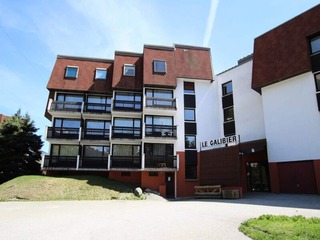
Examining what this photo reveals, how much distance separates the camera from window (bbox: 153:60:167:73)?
27922 millimetres

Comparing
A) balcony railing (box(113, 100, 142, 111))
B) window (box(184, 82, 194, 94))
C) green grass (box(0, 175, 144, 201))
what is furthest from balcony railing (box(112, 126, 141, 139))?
window (box(184, 82, 194, 94))

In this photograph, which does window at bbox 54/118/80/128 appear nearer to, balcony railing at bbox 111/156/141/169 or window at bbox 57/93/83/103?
window at bbox 57/93/83/103

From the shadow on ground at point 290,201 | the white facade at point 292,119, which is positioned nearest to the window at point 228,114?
the white facade at point 292,119

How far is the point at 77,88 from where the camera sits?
2722 cm

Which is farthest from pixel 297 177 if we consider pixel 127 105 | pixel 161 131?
pixel 127 105

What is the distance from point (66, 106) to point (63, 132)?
2.71 meters

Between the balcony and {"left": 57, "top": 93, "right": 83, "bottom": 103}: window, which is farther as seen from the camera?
{"left": 57, "top": 93, "right": 83, "bottom": 103}: window

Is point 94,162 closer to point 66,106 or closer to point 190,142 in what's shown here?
point 66,106

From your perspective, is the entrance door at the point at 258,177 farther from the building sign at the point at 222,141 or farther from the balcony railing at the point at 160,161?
the balcony railing at the point at 160,161

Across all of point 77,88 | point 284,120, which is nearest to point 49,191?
point 77,88

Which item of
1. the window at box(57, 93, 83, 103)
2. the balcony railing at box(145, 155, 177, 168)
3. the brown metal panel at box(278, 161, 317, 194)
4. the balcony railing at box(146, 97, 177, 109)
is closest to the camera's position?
the brown metal panel at box(278, 161, 317, 194)

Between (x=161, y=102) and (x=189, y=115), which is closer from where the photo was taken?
(x=161, y=102)

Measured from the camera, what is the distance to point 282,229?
691 cm

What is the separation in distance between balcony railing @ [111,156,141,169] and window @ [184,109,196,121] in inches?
266
